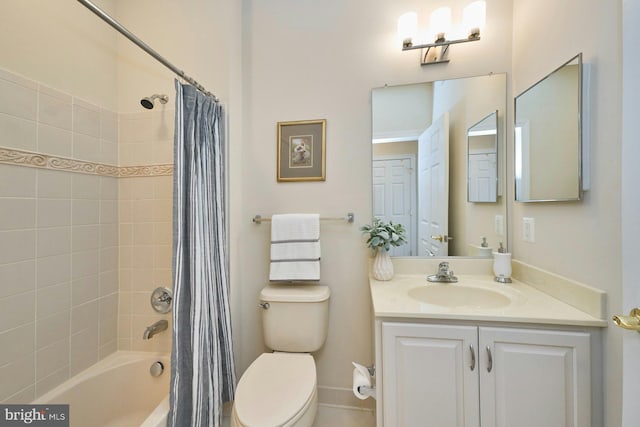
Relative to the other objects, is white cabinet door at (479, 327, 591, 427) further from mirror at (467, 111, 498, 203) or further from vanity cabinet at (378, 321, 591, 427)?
mirror at (467, 111, 498, 203)

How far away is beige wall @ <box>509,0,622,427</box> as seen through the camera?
2.68ft

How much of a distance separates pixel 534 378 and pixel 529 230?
26.9 inches

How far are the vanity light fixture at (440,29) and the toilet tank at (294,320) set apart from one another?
1.49 meters

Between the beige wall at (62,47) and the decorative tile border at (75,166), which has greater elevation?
the beige wall at (62,47)

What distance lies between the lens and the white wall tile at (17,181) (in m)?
1.03

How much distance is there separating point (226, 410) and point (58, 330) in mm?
940

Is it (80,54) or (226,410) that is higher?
(80,54)

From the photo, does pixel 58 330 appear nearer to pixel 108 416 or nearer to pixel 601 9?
pixel 108 416

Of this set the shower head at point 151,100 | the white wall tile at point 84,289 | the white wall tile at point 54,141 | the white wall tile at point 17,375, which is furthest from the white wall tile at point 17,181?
the white wall tile at point 17,375

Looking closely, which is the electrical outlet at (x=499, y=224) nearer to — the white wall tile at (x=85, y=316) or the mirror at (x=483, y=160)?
the mirror at (x=483, y=160)

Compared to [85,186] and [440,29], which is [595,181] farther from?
[85,186]

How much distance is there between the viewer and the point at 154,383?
1.41m

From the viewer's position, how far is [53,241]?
1.20 meters

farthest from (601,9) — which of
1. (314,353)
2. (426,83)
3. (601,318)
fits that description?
(314,353)
